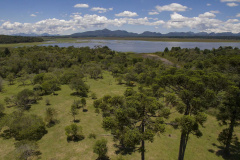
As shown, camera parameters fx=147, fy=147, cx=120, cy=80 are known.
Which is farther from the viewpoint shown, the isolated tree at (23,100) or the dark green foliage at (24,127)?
the isolated tree at (23,100)

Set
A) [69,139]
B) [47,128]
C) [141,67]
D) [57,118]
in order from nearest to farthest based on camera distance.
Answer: [69,139], [47,128], [57,118], [141,67]

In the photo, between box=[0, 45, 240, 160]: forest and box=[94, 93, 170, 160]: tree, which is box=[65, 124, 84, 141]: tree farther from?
box=[94, 93, 170, 160]: tree

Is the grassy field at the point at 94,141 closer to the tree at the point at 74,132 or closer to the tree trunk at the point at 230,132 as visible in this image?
the tree at the point at 74,132

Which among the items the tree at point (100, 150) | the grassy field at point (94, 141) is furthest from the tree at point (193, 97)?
the tree at point (100, 150)

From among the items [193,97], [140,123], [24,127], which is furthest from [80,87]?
[193,97]

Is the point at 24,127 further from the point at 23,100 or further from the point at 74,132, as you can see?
the point at 23,100

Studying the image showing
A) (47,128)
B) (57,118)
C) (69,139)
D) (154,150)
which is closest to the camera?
(154,150)

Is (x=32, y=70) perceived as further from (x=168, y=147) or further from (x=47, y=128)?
(x=168, y=147)

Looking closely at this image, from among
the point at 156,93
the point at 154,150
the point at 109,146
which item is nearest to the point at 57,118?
the point at 109,146
